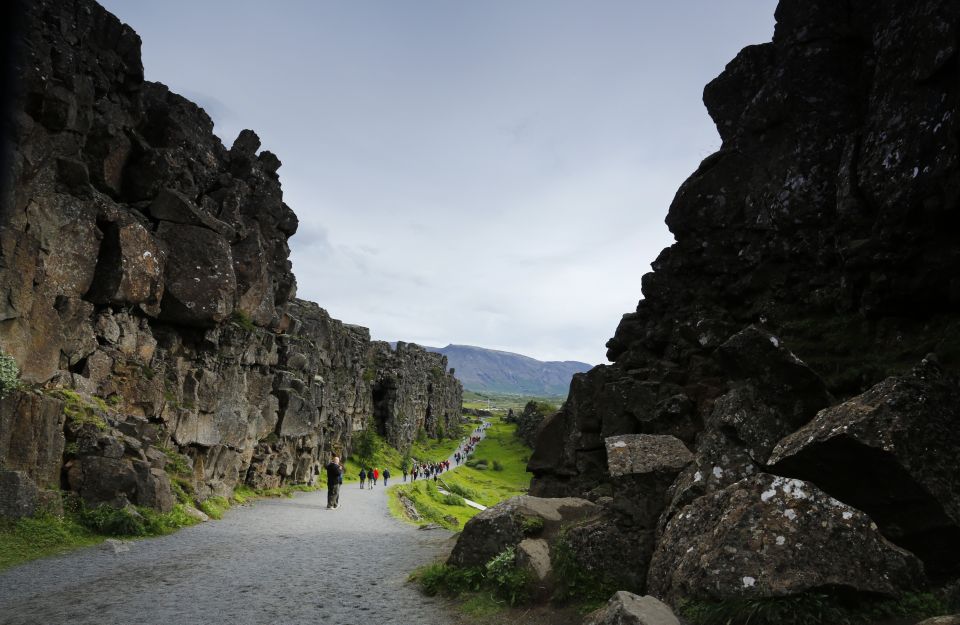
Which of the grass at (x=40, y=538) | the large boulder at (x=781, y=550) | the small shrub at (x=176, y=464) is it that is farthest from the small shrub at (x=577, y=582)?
the small shrub at (x=176, y=464)

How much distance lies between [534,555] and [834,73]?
15.7 meters

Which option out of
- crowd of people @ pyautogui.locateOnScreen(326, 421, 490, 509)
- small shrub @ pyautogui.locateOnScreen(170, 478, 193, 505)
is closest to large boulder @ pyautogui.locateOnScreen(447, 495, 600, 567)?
small shrub @ pyautogui.locateOnScreen(170, 478, 193, 505)

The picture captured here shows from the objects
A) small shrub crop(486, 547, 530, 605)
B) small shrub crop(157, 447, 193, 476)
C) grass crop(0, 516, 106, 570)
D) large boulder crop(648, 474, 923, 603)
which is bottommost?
grass crop(0, 516, 106, 570)

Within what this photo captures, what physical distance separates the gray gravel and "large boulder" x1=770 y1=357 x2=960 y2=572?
8464 mm

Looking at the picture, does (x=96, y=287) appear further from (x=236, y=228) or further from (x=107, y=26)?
(x=107, y=26)

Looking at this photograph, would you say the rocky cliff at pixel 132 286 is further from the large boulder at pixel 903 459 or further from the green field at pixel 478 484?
the large boulder at pixel 903 459

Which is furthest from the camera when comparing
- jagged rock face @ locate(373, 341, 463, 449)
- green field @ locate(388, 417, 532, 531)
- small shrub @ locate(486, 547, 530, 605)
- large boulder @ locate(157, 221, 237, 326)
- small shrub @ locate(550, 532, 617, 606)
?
jagged rock face @ locate(373, 341, 463, 449)

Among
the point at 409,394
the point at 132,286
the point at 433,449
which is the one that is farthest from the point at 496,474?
the point at 132,286

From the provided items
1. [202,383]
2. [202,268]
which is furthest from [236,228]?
[202,383]

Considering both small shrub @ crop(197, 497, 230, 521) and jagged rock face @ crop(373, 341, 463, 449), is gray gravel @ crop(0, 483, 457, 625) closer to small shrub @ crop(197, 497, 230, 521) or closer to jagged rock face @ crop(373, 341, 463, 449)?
small shrub @ crop(197, 497, 230, 521)

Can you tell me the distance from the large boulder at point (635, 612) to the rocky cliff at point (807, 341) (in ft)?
2.02

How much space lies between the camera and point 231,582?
14672 mm

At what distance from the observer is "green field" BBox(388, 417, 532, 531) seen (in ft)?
152

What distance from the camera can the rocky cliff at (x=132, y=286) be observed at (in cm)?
2067
